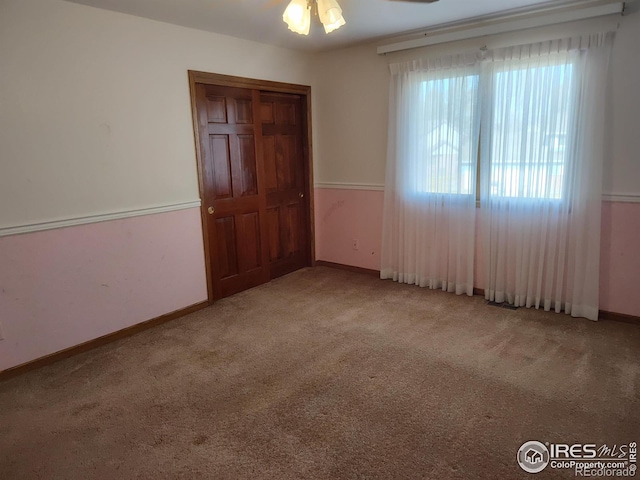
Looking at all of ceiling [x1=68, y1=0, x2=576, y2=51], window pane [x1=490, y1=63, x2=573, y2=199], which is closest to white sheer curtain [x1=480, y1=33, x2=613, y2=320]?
window pane [x1=490, y1=63, x2=573, y2=199]

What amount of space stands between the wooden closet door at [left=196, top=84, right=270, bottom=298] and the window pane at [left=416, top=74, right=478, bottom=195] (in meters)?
1.64

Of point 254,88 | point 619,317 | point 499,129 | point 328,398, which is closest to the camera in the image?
point 328,398

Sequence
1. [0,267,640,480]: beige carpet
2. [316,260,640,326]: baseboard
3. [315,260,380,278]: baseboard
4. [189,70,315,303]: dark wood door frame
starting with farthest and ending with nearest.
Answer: [315,260,380,278]: baseboard, [189,70,315,303]: dark wood door frame, [316,260,640,326]: baseboard, [0,267,640,480]: beige carpet

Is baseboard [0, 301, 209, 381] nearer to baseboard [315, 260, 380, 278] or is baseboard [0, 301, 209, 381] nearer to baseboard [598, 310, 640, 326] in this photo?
baseboard [315, 260, 380, 278]

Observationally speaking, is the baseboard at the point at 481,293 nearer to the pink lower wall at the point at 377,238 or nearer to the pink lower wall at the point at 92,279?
the pink lower wall at the point at 377,238

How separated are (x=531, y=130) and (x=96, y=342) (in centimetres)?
379

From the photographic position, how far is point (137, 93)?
10.6 ft

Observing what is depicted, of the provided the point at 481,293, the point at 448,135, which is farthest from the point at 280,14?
the point at 481,293

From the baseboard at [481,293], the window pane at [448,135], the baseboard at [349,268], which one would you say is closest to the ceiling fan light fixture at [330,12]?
the window pane at [448,135]

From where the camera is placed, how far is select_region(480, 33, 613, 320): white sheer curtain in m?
3.15

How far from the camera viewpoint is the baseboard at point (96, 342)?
2801 mm

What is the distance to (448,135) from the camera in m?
3.83

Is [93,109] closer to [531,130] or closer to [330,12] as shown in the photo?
[330,12]

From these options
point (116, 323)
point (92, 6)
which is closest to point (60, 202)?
point (116, 323)
